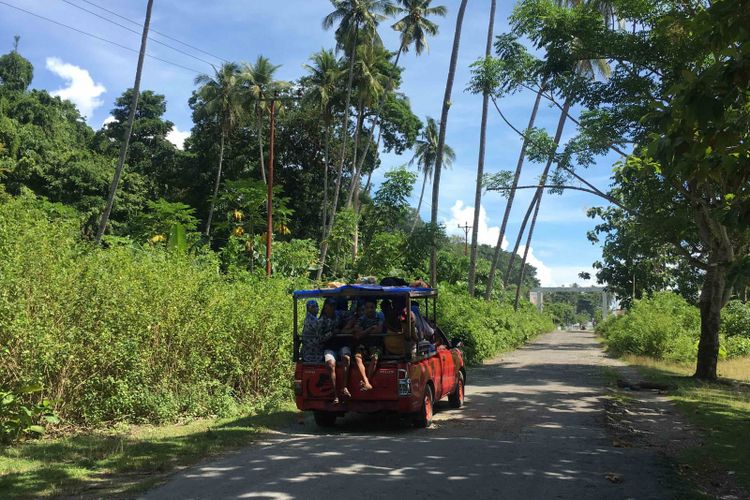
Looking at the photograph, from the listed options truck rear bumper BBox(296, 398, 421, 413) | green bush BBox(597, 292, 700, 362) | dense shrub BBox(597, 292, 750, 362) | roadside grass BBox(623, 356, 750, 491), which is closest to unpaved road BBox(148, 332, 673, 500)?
truck rear bumper BBox(296, 398, 421, 413)

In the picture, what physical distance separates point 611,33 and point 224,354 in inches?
488

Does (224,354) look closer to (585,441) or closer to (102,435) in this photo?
(102,435)

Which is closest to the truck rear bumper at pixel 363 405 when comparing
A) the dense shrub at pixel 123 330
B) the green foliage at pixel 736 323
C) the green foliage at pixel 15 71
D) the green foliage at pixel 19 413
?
the dense shrub at pixel 123 330

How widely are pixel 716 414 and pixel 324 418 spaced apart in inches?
285

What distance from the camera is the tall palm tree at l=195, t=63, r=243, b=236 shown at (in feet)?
149

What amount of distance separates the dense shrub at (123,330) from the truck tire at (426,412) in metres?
3.24

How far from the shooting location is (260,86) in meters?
47.5

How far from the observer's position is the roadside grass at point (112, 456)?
6.14m

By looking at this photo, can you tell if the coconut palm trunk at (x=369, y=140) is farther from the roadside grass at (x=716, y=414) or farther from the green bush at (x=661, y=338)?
the roadside grass at (x=716, y=414)

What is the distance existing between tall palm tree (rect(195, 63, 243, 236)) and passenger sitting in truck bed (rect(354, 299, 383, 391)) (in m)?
36.0

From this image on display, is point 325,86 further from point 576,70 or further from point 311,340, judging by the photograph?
point 311,340

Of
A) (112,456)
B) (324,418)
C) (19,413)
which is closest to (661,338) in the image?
(324,418)

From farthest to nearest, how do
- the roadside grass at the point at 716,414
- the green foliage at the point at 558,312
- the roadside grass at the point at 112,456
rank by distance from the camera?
the green foliage at the point at 558,312, the roadside grass at the point at 716,414, the roadside grass at the point at 112,456

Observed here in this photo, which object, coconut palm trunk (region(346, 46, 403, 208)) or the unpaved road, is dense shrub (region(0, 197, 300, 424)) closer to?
the unpaved road
